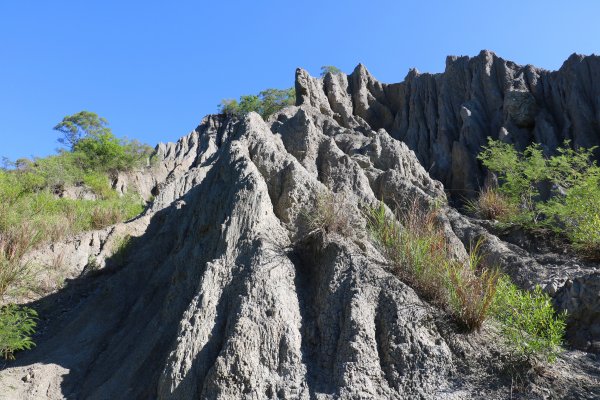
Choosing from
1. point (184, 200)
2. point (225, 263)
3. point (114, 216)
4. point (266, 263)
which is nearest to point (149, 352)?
point (225, 263)

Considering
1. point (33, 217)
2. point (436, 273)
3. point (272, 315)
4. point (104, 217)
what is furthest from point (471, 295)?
point (104, 217)

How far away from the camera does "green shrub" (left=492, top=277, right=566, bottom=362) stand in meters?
4.76

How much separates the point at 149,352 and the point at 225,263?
1467 mm

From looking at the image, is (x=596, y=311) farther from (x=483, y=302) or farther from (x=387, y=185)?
(x=387, y=185)

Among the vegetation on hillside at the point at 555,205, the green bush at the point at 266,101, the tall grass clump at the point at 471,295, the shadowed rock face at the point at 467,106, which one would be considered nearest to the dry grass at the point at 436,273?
the tall grass clump at the point at 471,295

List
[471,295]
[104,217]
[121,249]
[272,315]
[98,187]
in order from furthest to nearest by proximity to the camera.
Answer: [98,187]
[104,217]
[121,249]
[272,315]
[471,295]

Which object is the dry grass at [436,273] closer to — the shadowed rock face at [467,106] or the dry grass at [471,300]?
the dry grass at [471,300]

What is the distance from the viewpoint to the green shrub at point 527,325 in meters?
4.76

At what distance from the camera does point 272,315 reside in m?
5.34

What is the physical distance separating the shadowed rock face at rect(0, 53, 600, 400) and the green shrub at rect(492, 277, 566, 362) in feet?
0.69

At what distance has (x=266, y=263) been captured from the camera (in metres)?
5.87

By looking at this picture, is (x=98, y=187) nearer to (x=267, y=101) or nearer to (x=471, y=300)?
(x=267, y=101)

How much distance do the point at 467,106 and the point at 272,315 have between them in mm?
15758

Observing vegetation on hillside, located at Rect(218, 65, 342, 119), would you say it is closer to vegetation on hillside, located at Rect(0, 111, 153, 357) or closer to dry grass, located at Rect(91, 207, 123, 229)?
vegetation on hillside, located at Rect(0, 111, 153, 357)
